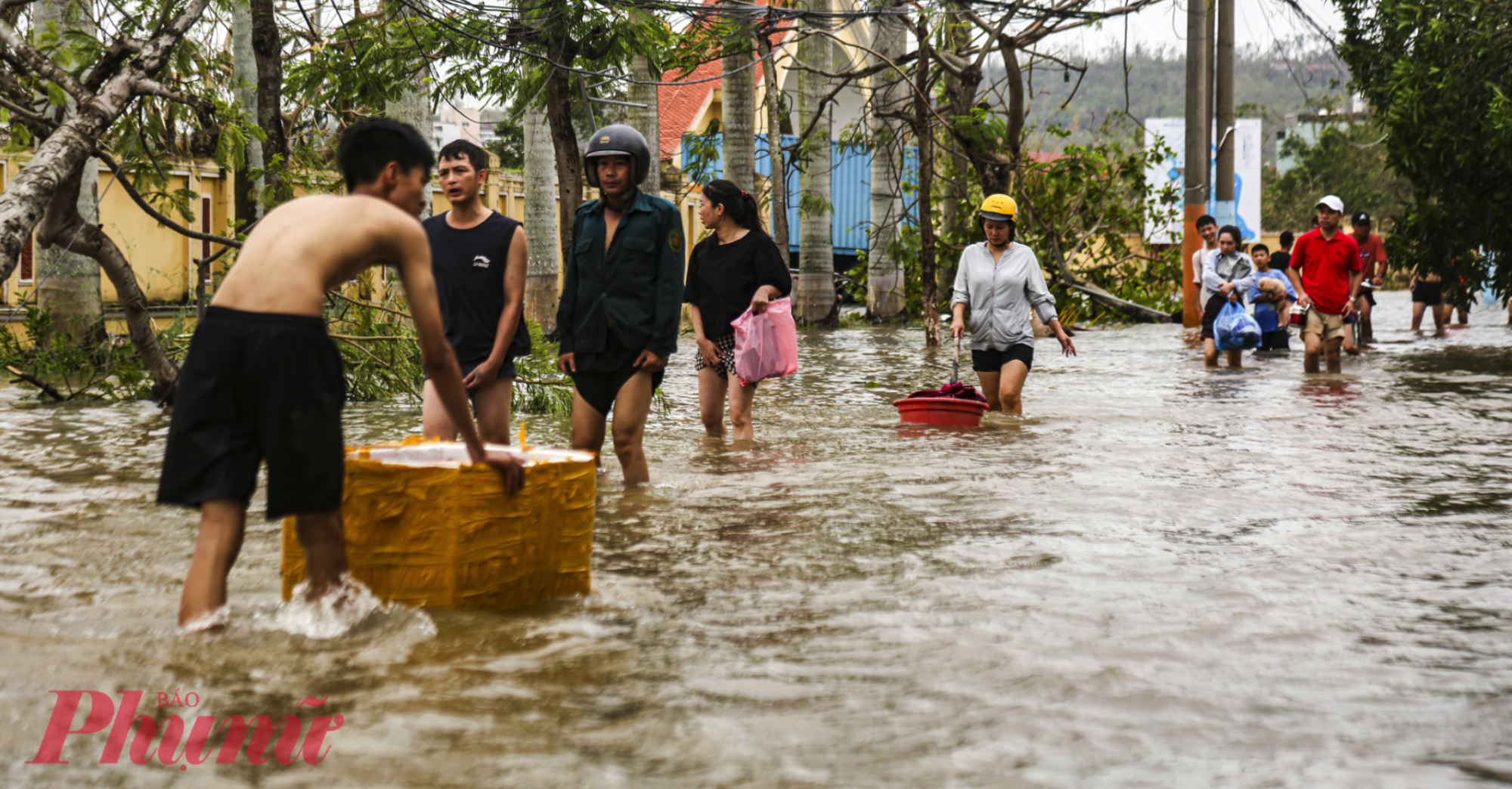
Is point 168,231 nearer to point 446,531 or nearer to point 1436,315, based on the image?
point 446,531

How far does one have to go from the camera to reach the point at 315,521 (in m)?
4.23

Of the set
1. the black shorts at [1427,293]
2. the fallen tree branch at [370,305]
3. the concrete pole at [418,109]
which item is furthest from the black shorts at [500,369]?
the black shorts at [1427,293]

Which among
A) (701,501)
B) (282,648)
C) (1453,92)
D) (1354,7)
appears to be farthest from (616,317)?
(1354,7)

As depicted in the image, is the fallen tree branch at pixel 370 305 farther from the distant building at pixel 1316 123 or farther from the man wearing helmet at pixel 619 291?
the distant building at pixel 1316 123

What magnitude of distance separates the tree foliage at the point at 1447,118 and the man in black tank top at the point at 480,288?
14301 mm

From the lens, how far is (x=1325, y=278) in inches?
583

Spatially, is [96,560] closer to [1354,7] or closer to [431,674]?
[431,674]

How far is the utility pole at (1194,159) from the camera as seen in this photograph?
71.2 feet

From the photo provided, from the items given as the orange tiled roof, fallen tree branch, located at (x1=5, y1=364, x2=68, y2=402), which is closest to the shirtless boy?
fallen tree branch, located at (x1=5, y1=364, x2=68, y2=402)

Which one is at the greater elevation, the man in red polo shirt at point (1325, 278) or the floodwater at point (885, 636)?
the man in red polo shirt at point (1325, 278)

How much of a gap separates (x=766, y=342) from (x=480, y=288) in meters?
2.89

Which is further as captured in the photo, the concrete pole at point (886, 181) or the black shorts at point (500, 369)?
the concrete pole at point (886, 181)

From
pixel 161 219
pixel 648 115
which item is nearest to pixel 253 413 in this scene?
pixel 161 219

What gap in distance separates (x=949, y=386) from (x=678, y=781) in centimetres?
722
